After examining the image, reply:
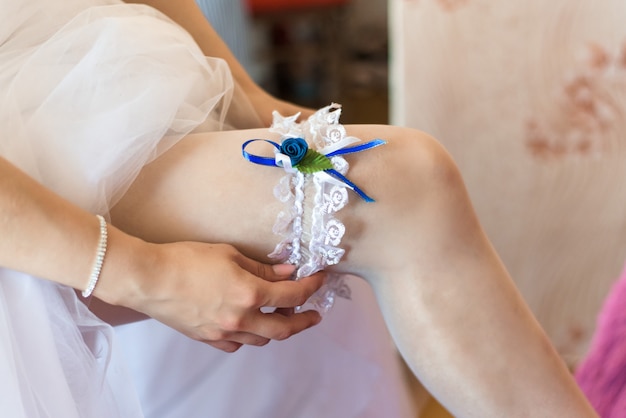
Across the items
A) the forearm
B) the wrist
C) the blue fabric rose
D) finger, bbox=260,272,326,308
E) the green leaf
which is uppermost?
the blue fabric rose

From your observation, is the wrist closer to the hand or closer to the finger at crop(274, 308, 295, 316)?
the hand

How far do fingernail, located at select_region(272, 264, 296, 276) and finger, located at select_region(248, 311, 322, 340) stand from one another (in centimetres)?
4

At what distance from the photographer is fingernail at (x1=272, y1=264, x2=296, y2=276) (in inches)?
23.1

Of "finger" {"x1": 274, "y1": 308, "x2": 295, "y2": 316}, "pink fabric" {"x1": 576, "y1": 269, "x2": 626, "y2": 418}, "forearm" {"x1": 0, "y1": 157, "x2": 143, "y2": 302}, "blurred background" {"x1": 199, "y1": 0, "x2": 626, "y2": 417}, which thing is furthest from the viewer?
"blurred background" {"x1": 199, "y1": 0, "x2": 626, "y2": 417}

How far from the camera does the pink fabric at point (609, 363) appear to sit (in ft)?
2.67

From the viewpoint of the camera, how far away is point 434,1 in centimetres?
106

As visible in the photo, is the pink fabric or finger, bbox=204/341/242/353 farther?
the pink fabric

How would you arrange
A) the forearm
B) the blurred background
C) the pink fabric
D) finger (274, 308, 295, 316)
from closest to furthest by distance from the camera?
the forearm
finger (274, 308, 295, 316)
the pink fabric
the blurred background

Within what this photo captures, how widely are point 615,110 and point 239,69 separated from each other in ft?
1.92

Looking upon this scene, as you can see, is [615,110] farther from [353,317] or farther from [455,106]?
[353,317]

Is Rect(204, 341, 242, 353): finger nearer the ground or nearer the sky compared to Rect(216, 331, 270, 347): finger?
nearer the ground

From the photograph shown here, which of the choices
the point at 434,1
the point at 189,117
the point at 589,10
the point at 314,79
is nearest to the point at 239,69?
the point at 189,117

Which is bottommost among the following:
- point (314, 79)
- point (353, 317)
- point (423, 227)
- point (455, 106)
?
point (314, 79)

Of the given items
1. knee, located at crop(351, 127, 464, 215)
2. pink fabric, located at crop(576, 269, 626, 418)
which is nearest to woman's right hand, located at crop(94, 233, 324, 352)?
knee, located at crop(351, 127, 464, 215)
